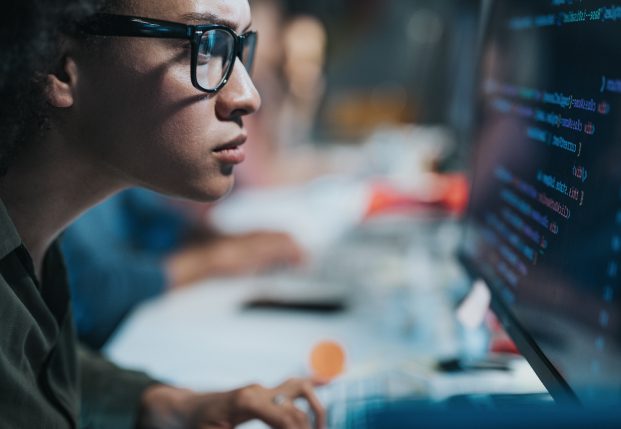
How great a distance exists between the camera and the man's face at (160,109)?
73 cm

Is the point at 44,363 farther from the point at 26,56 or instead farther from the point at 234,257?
the point at 234,257

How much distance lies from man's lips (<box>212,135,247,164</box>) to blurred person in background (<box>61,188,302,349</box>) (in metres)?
0.63

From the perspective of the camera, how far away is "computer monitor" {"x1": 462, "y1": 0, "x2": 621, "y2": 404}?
1.93 feet

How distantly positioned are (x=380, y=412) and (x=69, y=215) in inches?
22.5

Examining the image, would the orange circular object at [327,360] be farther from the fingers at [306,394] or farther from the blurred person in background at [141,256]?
the blurred person in background at [141,256]

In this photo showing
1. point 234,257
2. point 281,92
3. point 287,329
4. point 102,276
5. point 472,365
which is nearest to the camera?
point 472,365

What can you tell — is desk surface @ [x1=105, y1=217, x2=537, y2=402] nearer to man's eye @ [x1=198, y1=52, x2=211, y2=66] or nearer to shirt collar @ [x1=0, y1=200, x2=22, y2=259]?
shirt collar @ [x1=0, y1=200, x2=22, y2=259]

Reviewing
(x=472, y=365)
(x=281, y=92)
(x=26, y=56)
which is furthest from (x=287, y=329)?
(x=281, y=92)

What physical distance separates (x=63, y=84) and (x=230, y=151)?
21 centimetres

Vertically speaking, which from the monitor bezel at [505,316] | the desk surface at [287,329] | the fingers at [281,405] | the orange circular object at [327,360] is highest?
the monitor bezel at [505,316]

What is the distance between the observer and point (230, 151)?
80 centimetres

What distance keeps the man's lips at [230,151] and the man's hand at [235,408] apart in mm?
310

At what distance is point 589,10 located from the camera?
65 cm

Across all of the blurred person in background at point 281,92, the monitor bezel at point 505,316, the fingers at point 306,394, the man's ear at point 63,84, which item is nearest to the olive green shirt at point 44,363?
the man's ear at point 63,84
